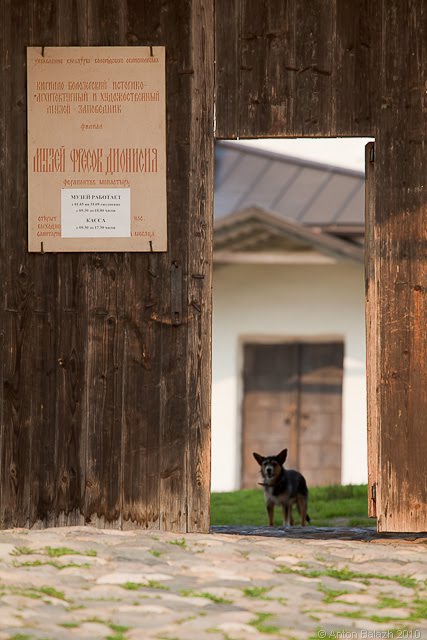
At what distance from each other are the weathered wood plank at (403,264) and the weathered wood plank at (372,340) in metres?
0.04

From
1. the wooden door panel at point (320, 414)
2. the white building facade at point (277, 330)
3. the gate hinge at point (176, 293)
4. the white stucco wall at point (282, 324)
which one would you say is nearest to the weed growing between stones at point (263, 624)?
the gate hinge at point (176, 293)

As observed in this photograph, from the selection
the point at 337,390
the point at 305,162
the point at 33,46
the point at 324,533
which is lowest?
the point at 324,533

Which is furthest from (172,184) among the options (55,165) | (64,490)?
(64,490)

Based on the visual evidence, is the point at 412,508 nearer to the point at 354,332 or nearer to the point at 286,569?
the point at 286,569

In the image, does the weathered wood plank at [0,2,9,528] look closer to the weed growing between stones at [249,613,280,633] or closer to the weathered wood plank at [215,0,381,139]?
the weathered wood plank at [215,0,381,139]

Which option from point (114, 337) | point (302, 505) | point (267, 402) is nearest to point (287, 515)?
point (302, 505)

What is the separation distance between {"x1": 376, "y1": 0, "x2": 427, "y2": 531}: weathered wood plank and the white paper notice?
1.69m

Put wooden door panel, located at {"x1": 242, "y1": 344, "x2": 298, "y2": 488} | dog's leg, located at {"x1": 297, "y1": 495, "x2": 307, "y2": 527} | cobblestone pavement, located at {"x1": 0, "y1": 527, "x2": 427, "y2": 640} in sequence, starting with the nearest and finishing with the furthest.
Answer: cobblestone pavement, located at {"x1": 0, "y1": 527, "x2": 427, "y2": 640} → dog's leg, located at {"x1": 297, "y1": 495, "x2": 307, "y2": 527} → wooden door panel, located at {"x1": 242, "y1": 344, "x2": 298, "y2": 488}

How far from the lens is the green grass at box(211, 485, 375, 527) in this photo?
13125mm

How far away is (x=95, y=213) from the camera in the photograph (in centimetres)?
935

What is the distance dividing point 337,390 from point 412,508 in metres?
12.9

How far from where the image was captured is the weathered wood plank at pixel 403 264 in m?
9.27

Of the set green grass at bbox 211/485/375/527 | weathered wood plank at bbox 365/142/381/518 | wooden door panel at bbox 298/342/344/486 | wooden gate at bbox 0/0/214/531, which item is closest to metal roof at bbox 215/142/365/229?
wooden door panel at bbox 298/342/344/486

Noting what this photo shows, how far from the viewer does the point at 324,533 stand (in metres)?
11.1
